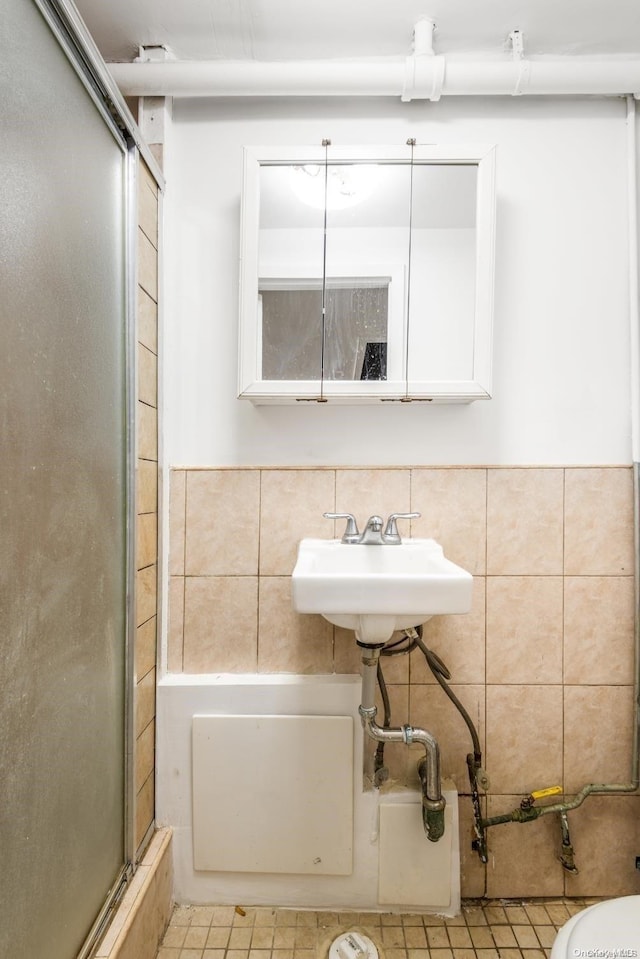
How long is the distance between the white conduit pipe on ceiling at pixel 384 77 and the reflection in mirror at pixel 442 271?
9.0 inches

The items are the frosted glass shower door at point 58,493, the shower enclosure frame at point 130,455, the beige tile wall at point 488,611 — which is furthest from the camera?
the beige tile wall at point 488,611

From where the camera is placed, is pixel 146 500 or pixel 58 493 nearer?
pixel 58 493

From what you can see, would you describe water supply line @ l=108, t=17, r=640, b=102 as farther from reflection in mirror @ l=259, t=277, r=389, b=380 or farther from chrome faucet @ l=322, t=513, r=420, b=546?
chrome faucet @ l=322, t=513, r=420, b=546

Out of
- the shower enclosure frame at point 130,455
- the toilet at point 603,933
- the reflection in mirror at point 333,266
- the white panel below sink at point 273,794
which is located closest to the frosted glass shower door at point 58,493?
the shower enclosure frame at point 130,455

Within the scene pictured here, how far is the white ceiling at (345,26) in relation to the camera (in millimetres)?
1287

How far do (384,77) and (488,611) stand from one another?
1461 mm

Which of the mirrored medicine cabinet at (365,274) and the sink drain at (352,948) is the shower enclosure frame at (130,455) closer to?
the mirrored medicine cabinet at (365,274)

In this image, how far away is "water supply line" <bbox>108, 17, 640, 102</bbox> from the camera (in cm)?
137

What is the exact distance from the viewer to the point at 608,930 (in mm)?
895

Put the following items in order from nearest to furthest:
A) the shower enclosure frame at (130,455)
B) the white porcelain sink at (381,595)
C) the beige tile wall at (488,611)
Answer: the white porcelain sink at (381,595) → the shower enclosure frame at (130,455) → the beige tile wall at (488,611)

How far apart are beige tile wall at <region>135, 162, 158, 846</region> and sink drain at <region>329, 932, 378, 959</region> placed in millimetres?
545

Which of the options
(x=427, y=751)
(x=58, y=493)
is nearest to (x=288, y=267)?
(x=58, y=493)

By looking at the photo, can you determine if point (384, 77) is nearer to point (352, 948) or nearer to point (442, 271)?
point (442, 271)

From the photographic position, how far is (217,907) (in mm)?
1406
